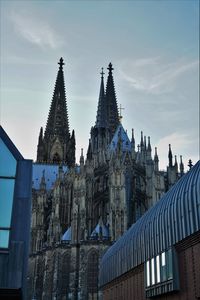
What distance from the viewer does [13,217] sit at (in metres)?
19.3

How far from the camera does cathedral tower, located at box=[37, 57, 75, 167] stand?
89438 millimetres

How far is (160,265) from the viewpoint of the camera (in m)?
26.6

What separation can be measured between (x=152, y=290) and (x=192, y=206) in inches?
293

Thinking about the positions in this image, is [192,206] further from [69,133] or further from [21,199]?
[69,133]

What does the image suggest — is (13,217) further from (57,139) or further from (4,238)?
(57,139)

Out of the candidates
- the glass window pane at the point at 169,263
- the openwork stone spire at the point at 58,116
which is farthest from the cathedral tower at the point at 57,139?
the glass window pane at the point at 169,263

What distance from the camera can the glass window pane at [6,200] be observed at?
62.9ft

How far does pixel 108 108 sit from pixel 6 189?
73.5 metres

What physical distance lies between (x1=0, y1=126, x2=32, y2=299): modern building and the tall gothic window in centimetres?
2957

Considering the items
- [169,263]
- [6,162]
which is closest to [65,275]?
[169,263]

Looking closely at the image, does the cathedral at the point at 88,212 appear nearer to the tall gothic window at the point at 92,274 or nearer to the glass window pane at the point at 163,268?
the tall gothic window at the point at 92,274

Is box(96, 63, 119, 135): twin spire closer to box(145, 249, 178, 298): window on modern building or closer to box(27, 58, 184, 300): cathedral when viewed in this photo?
box(27, 58, 184, 300): cathedral

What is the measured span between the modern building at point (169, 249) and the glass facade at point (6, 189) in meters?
9.47

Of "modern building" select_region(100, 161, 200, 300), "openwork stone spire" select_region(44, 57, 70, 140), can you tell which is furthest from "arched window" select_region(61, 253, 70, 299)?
"openwork stone spire" select_region(44, 57, 70, 140)
